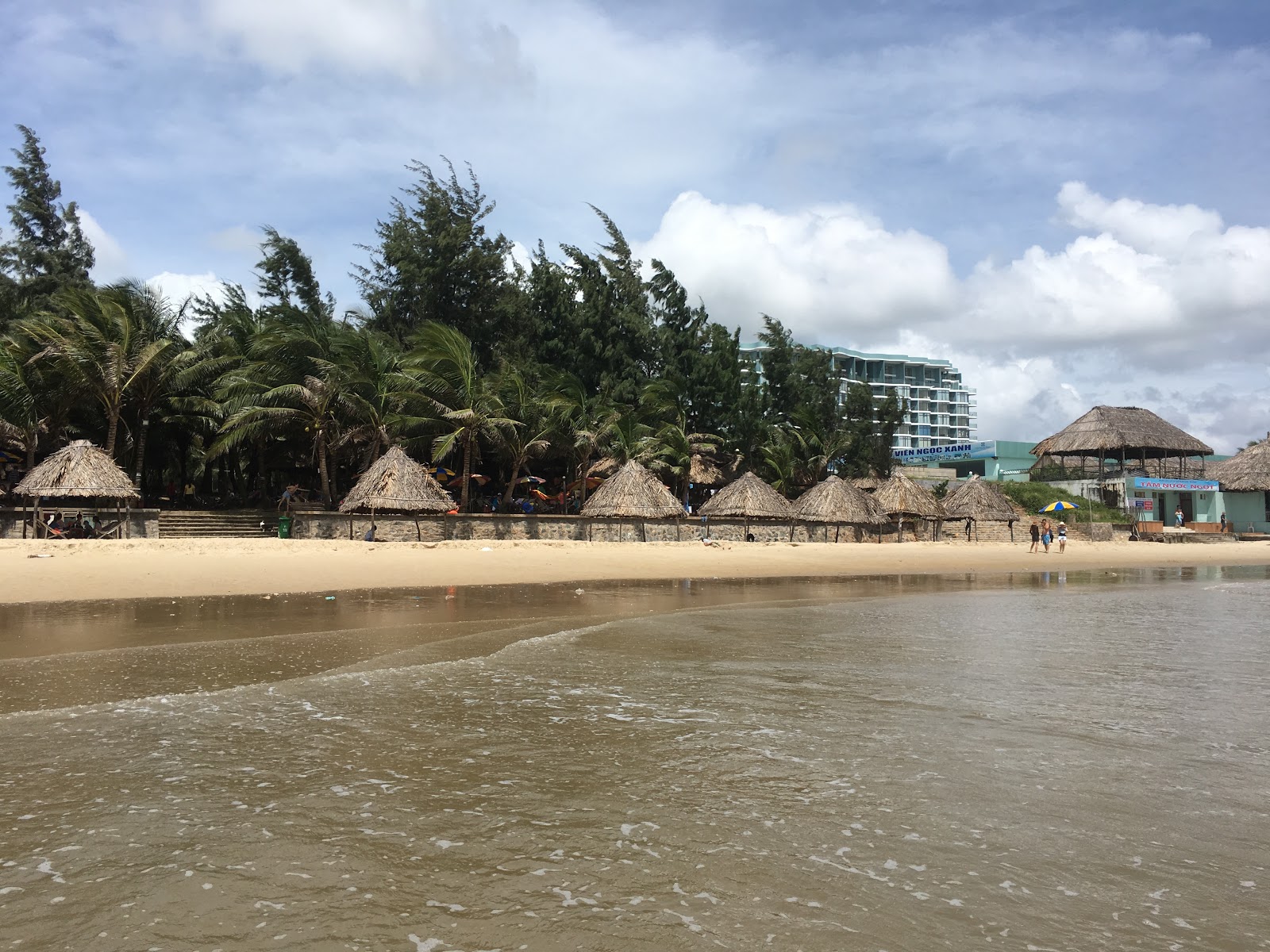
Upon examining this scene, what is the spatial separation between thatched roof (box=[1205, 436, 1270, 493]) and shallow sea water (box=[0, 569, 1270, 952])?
3144 centimetres

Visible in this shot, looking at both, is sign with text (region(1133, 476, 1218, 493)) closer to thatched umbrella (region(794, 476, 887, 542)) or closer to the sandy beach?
the sandy beach

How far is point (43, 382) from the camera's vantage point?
20625 millimetres

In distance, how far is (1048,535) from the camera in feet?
93.5

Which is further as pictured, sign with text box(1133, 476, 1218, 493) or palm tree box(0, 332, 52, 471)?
sign with text box(1133, 476, 1218, 493)

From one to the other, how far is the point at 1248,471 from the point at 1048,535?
522 inches

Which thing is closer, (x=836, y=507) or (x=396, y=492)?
(x=396, y=492)

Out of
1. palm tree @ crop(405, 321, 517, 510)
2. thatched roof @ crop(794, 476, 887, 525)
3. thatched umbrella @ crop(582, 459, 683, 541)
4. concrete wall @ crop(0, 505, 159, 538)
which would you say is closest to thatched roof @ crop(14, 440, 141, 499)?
concrete wall @ crop(0, 505, 159, 538)

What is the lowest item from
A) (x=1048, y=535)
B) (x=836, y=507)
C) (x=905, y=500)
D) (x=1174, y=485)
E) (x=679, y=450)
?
(x=1048, y=535)

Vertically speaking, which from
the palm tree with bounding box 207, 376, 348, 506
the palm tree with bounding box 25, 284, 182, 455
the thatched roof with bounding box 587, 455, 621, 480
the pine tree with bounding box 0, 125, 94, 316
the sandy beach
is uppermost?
the pine tree with bounding box 0, 125, 94, 316

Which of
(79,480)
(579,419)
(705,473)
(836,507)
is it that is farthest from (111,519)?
(836,507)

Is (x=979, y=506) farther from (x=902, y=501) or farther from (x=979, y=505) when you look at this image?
(x=902, y=501)

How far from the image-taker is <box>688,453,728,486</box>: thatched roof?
29953 millimetres

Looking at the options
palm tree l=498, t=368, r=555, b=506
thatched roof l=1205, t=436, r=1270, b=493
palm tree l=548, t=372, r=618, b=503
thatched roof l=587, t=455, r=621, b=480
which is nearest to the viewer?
palm tree l=498, t=368, r=555, b=506

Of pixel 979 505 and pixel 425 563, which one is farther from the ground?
pixel 979 505
